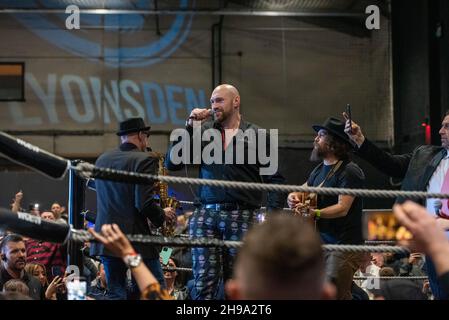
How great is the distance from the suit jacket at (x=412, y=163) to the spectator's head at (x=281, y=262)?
107 inches

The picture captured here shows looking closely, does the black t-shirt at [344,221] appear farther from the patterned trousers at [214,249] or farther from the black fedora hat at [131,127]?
the black fedora hat at [131,127]

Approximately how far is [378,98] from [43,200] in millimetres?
6776

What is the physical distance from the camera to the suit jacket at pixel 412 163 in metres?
4.03

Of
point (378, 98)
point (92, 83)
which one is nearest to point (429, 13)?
point (378, 98)

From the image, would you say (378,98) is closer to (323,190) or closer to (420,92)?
(420,92)

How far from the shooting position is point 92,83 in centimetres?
1415

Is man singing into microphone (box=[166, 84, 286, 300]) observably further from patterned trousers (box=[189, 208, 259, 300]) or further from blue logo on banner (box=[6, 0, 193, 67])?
blue logo on banner (box=[6, 0, 193, 67])

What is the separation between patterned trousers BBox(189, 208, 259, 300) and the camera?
157 inches

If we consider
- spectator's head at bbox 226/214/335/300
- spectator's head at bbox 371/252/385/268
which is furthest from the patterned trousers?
spectator's head at bbox 371/252/385/268

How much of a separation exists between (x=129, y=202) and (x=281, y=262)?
10.2ft

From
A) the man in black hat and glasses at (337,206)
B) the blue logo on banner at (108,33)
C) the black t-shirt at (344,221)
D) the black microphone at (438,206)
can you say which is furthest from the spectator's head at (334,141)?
the blue logo on banner at (108,33)

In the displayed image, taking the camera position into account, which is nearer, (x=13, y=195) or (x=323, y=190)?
(x=323, y=190)

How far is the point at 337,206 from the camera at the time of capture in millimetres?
4570

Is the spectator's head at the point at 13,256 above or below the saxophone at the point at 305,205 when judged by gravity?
below
